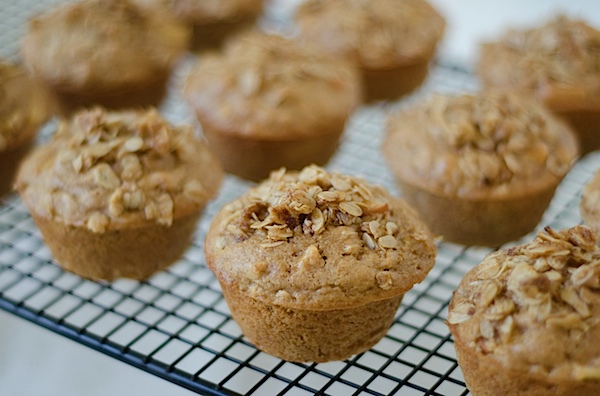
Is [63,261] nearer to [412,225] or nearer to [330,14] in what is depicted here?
[412,225]

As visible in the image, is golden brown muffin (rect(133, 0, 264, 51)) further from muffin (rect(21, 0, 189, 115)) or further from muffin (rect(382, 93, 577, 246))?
muffin (rect(382, 93, 577, 246))

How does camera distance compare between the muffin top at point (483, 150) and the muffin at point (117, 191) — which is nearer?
the muffin at point (117, 191)

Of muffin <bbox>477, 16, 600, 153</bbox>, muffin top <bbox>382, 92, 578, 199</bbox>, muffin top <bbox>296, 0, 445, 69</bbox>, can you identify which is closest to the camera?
muffin top <bbox>382, 92, 578, 199</bbox>

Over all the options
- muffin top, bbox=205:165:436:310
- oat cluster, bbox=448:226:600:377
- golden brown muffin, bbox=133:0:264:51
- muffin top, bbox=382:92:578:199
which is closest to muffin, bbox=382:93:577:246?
muffin top, bbox=382:92:578:199

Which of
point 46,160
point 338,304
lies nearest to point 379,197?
point 338,304

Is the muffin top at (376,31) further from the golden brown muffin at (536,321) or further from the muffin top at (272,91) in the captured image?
the golden brown muffin at (536,321)

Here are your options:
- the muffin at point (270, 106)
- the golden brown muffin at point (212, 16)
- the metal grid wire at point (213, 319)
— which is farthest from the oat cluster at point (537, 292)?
the golden brown muffin at point (212, 16)

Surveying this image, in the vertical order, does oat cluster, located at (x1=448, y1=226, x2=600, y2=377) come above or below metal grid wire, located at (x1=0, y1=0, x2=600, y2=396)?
above
